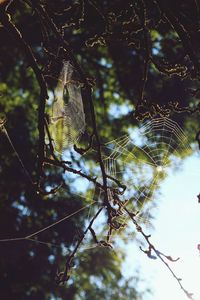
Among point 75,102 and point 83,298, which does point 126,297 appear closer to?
point 83,298

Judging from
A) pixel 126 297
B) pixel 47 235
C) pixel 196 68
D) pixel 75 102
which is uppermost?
pixel 47 235

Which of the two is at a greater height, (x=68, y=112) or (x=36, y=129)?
(x=36, y=129)

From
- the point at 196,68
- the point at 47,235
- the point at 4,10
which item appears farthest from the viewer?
the point at 47,235

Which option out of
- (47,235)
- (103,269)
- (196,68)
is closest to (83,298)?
(103,269)

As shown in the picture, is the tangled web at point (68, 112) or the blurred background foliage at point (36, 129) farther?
the blurred background foliage at point (36, 129)

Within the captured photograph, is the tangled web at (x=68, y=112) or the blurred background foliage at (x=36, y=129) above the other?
the blurred background foliage at (x=36, y=129)

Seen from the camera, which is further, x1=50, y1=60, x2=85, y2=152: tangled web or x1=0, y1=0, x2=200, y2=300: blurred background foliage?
x1=0, y1=0, x2=200, y2=300: blurred background foliage

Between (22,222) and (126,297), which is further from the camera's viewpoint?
(126,297)

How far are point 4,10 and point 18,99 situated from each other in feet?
21.7

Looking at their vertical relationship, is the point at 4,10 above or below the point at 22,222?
below

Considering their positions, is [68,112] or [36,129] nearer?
[68,112]

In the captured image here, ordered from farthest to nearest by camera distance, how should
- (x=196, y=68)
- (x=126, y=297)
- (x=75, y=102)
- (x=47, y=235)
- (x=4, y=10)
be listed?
1. (x=126, y=297)
2. (x=47, y=235)
3. (x=75, y=102)
4. (x=4, y=10)
5. (x=196, y=68)

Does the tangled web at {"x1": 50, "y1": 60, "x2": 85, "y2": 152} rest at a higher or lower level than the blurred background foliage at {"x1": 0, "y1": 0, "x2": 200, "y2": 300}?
lower

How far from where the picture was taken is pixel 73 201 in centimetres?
798
